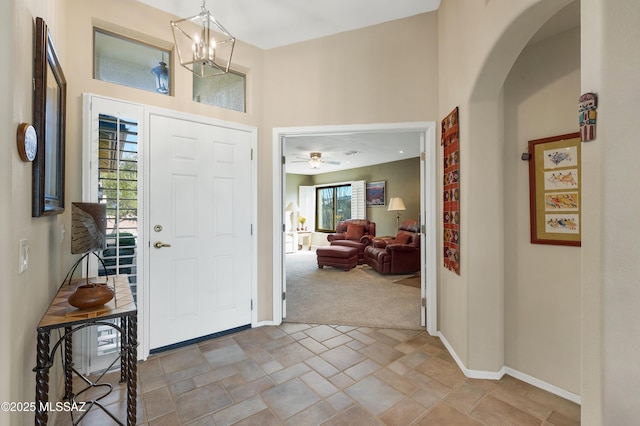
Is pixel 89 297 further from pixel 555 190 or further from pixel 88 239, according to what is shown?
pixel 555 190

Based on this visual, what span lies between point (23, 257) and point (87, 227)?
372 mm

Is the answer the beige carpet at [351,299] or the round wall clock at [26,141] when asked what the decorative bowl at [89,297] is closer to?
the round wall clock at [26,141]

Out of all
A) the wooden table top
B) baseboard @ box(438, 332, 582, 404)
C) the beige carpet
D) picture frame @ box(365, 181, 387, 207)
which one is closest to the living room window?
picture frame @ box(365, 181, 387, 207)

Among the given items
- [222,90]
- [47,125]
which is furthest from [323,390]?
[222,90]

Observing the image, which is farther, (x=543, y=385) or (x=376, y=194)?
(x=376, y=194)

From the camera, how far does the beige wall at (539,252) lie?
74.3 inches

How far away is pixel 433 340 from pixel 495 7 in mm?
2737

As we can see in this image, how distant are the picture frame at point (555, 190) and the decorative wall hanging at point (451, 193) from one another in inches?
19.6

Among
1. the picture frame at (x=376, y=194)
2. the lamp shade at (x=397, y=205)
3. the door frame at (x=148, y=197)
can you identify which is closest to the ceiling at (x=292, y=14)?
the door frame at (x=148, y=197)

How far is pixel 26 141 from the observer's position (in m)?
1.08

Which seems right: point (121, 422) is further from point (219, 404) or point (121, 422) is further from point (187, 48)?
point (187, 48)

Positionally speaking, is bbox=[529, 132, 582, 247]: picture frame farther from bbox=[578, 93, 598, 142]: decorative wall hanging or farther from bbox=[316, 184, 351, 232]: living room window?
bbox=[316, 184, 351, 232]: living room window

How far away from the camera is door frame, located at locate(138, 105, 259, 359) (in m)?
2.37

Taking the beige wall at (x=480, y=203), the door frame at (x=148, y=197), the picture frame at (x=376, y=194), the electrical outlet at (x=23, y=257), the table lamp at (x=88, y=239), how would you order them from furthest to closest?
the picture frame at (x=376, y=194), the door frame at (x=148, y=197), the beige wall at (x=480, y=203), the table lamp at (x=88, y=239), the electrical outlet at (x=23, y=257)
